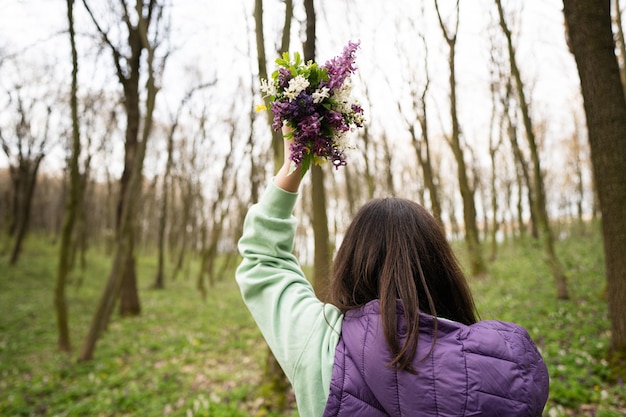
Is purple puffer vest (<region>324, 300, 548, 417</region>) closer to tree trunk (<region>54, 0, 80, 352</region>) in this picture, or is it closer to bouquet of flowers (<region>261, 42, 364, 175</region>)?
bouquet of flowers (<region>261, 42, 364, 175</region>)

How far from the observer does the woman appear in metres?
0.94

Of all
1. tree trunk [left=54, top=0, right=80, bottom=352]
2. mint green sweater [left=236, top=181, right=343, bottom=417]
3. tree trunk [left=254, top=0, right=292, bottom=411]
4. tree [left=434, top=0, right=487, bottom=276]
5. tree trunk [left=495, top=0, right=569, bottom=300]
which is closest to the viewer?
mint green sweater [left=236, top=181, right=343, bottom=417]

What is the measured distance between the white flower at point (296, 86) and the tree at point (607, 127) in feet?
14.1

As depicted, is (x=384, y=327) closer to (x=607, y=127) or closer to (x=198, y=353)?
(x=607, y=127)

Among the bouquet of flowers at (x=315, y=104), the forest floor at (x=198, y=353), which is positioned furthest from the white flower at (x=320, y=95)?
the forest floor at (x=198, y=353)

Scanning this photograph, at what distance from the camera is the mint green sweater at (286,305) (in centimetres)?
115

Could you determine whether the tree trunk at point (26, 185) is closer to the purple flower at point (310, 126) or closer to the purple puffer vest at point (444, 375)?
the purple flower at point (310, 126)

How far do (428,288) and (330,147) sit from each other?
644 mm

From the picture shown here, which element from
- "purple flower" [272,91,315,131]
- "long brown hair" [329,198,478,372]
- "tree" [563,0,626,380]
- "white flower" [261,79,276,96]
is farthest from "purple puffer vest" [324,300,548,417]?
"tree" [563,0,626,380]

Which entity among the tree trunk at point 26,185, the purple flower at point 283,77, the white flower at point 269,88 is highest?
the tree trunk at point 26,185

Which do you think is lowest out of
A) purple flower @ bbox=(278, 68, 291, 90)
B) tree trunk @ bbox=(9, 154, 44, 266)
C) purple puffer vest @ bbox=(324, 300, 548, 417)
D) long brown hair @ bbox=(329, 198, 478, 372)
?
purple puffer vest @ bbox=(324, 300, 548, 417)

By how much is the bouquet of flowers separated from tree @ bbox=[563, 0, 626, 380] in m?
4.09

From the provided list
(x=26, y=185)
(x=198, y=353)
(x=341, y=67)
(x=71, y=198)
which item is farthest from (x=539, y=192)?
(x=26, y=185)

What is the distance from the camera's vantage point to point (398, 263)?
115 centimetres
